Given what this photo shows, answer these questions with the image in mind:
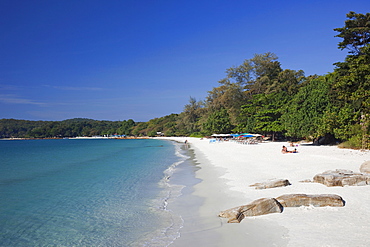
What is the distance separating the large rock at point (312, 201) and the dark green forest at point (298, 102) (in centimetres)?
1466

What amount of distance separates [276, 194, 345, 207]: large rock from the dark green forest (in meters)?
14.7

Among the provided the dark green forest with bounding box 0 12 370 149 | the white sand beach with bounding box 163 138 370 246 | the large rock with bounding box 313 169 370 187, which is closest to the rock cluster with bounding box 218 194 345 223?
the white sand beach with bounding box 163 138 370 246

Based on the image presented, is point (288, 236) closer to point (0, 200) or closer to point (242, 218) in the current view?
point (242, 218)

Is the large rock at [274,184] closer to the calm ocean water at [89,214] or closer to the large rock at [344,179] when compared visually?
the large rock at [344,179]

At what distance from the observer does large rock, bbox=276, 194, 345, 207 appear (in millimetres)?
6871

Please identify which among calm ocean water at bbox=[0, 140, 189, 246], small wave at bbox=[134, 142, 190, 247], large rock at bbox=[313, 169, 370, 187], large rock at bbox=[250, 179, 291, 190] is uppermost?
large rock at bbox=[313, 169, 370, 187]

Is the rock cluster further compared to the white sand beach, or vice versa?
the rock cluster

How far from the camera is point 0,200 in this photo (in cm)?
1130

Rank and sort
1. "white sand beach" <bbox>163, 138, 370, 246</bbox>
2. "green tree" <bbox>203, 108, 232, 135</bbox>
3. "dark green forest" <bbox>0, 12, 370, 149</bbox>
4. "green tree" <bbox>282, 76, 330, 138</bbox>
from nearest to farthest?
"white sand beach" <bbox>163, 138, 370, 246</bbox>, "dark green forest" <bbox>0, 12, 370, 149</bbox>, "green tree" <bbox>282, 76, 330, 138</bbox>, "green tree" <bbox>203, 108, 232, 135</bbox>

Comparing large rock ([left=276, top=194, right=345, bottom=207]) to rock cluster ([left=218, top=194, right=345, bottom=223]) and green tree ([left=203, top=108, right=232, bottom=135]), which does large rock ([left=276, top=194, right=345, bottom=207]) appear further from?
green tree ([left=203, top=108, right=232, bottom=135])

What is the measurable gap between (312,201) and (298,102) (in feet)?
96.4

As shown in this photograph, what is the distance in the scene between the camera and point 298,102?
33750mm

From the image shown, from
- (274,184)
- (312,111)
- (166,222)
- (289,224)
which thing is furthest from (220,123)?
(289,224)

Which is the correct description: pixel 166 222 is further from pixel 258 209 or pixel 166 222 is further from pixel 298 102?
pixel 298 102
